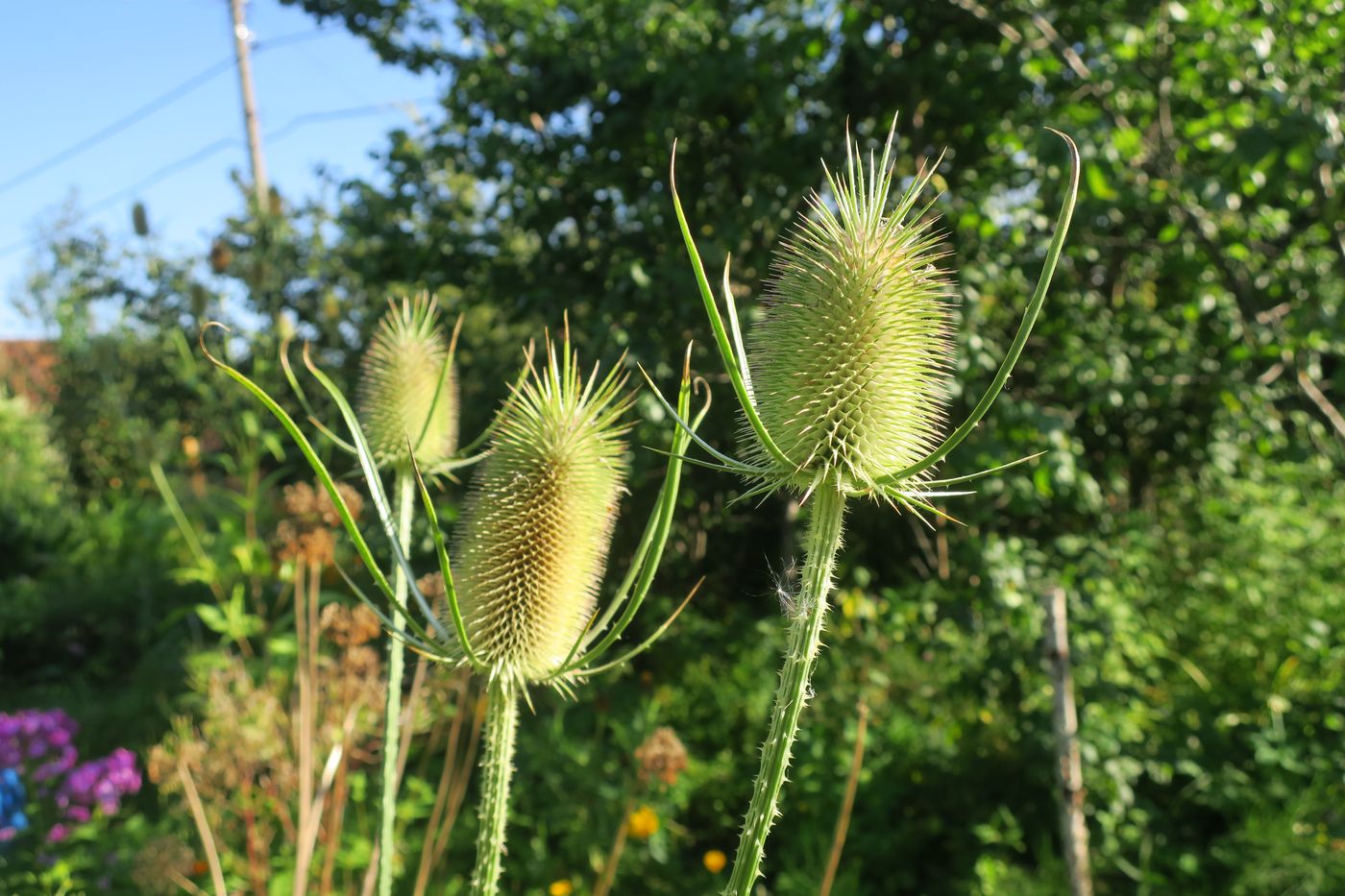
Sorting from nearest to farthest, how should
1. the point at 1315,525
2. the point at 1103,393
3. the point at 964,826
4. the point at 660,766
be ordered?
1. the point at 660,766
2. the point at 1103,393
3. the point at 964,826
4. the point at 1315,525

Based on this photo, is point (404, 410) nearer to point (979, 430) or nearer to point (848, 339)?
point (848, 339)

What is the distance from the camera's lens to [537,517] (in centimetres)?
125

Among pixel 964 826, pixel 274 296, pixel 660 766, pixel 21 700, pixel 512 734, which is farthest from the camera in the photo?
pixel 21 700

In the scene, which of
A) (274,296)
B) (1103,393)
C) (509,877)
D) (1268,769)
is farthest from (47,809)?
(1268,769)

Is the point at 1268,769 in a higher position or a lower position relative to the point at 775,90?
lower

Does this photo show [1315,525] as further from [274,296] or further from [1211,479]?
[274,296]

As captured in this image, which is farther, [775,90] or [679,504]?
[679,504]

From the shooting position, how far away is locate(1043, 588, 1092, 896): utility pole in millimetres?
2990

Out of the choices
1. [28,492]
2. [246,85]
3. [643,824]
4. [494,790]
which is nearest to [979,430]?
[643,824]

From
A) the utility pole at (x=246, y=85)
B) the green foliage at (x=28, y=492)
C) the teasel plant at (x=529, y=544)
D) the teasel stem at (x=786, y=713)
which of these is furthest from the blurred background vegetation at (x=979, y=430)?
the utility pole at (x=246, y=85)

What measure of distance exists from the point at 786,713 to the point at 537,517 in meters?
0.47

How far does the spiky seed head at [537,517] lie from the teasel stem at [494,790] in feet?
→ 0.16

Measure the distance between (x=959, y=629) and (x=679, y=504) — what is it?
1.28 meters

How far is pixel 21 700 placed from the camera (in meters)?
6.19
